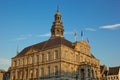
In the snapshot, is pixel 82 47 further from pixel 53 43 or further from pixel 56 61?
pixel 56 61

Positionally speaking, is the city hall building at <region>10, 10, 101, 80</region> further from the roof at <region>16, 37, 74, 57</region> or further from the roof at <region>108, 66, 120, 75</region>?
the roof at <region>108, 66, 120, 75</region>

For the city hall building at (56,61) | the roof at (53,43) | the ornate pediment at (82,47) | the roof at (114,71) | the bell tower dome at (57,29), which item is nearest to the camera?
the city hall building at (56,61)

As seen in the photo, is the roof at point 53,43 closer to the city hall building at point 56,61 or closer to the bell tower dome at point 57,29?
the city hall building at point 56,61

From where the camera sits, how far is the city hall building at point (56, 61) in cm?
6222

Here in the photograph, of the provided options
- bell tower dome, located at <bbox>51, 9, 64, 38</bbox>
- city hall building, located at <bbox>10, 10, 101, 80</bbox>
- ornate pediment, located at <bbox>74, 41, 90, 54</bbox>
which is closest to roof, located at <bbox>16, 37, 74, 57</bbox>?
city hall building, located at <bbox>10, 10, 101, 80</bbox>

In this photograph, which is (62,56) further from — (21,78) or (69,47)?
(21,78)

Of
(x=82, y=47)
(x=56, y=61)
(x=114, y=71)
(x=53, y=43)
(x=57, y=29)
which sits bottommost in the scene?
(x=114, y=71)

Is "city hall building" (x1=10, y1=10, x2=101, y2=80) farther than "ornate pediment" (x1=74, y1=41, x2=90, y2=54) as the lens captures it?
No

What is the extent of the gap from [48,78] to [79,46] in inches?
637

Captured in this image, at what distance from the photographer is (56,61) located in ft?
204

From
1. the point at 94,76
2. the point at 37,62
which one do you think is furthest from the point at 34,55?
the point at 94,76

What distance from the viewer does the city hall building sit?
62219 mm

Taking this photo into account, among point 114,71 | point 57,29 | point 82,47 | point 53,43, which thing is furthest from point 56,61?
point 114,71

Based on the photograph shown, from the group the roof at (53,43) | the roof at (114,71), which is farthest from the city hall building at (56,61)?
the roof at (114,71)
